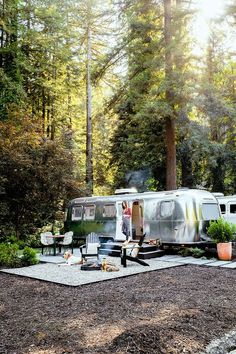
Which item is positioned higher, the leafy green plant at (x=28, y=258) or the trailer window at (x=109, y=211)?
the trailer window at (x=109, y=211)

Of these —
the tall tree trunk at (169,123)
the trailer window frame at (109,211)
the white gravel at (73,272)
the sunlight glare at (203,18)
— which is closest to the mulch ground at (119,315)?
the white gravel at (73,272)

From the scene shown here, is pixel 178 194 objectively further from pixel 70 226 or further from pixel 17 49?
pixel 17 49

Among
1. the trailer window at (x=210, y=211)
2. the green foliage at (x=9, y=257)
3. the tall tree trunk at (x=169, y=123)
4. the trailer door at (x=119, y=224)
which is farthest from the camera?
the tall tree trunk at (x=169, y=123)

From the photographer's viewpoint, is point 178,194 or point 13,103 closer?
point 178,194

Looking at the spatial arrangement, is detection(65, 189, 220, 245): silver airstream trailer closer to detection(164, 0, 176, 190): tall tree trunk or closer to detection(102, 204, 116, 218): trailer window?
detection(102, 204, 116, 218): trailer window

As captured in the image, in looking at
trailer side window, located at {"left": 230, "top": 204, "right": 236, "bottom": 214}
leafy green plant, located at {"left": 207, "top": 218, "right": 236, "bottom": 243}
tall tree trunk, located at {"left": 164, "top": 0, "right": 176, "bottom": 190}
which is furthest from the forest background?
leafy green plant, located at {"left": 207, "top": 218, "right": 236, "bottom": 243}

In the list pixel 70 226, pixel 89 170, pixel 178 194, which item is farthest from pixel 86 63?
pixel 178 194

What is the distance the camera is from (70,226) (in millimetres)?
17734

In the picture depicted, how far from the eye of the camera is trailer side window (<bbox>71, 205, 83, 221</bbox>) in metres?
17.2

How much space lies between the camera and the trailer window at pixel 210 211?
1348 cm

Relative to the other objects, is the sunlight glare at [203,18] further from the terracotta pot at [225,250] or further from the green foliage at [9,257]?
the green foliage at [9,257]

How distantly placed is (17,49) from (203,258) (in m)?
16.0

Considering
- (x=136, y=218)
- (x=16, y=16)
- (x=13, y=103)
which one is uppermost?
(x=16, y=16)

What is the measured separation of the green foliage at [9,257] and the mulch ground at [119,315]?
1.97m
